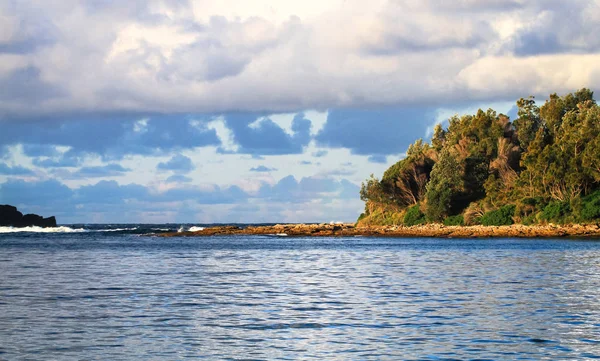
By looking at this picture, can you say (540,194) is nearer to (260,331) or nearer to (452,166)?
(452,166)

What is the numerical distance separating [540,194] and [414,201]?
30.4 meters

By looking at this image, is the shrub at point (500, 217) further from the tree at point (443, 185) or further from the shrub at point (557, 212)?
the tree at point (443, 185)

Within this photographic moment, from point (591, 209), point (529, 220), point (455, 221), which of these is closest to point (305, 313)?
point (591, 209)

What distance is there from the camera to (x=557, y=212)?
348 ft

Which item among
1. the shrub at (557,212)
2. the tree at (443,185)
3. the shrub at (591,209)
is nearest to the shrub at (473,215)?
the tree at (443,185)

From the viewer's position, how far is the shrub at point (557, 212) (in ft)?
347

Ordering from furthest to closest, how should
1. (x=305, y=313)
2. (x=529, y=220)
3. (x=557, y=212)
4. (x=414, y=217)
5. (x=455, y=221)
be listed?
(x=414, y=217) < (x=455, y=221) < (x=529, y=220) < (x=557, y=212) < (x=305, y=313)

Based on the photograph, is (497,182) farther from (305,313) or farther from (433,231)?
(305,313)

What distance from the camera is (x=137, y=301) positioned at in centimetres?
3219

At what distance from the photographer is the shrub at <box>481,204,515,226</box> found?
114188mm

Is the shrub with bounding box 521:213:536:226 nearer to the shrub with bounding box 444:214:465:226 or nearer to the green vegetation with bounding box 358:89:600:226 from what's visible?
the green vegetation with bounding box 358:89:600:226

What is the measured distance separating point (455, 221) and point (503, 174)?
1021 centimetres

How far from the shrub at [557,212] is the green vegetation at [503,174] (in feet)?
0.42

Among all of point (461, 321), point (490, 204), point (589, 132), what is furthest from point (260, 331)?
point (490, 204)
